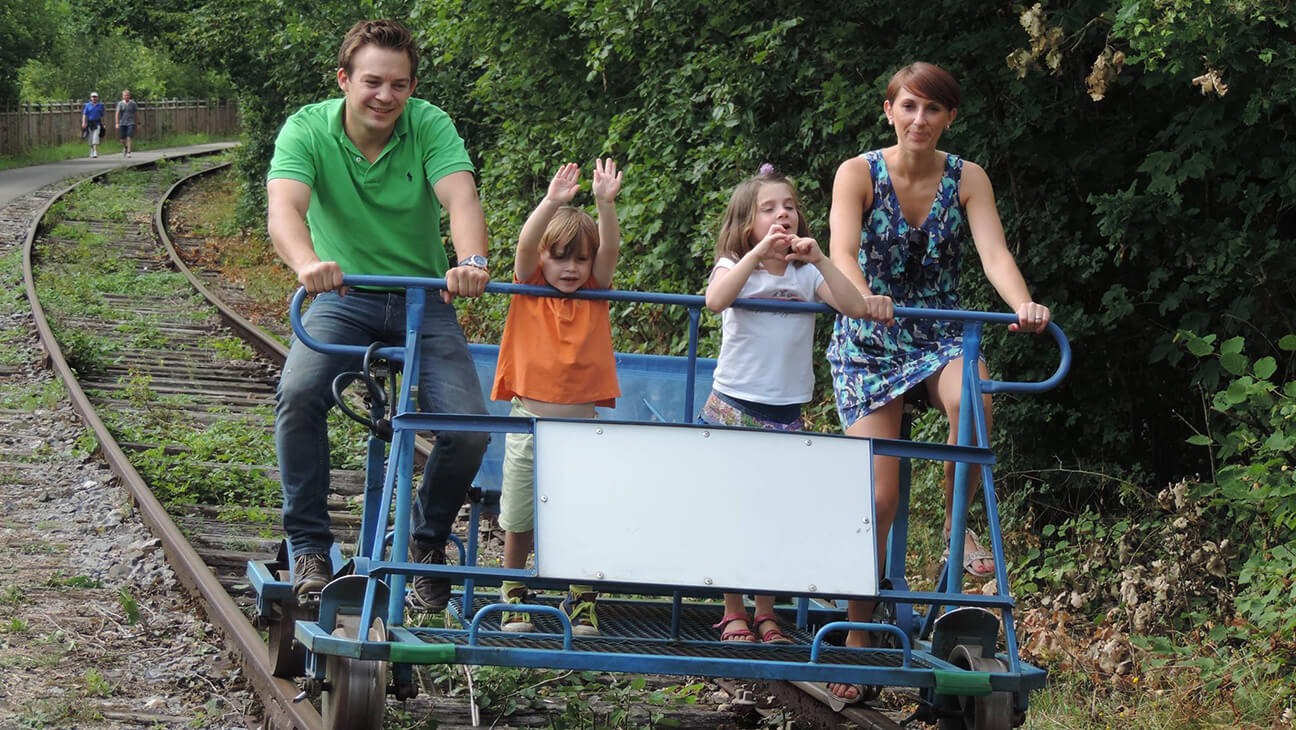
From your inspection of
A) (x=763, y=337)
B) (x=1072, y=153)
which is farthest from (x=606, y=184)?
(x=1072, y=153)

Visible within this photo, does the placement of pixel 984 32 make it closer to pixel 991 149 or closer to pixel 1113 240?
pixel 991 149

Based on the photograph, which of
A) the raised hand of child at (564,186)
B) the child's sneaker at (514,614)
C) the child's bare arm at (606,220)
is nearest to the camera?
the raised hand of child at (564,186)

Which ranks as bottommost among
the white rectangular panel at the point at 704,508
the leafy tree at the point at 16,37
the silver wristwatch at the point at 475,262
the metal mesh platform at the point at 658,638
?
the metal mesh platform at the point at 658,638

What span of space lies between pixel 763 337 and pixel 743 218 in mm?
375

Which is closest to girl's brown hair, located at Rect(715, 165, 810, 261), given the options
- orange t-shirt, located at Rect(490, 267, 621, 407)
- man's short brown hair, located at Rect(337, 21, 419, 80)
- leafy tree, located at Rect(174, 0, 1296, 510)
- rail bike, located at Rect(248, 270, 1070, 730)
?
rail bike, located at Rect(248, 270, 1070, 730)

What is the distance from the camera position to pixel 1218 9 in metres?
5.47

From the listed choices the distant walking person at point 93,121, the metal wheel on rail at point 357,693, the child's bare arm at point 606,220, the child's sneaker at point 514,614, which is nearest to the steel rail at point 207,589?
the metal wheel on rail at point 357,693

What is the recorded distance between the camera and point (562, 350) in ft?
15.5

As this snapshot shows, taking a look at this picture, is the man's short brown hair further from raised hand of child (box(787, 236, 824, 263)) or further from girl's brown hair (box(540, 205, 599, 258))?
raised hand of child (box(787, 236, 824, 263))

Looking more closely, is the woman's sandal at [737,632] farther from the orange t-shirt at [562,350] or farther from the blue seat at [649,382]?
the blue seat at [649,382]

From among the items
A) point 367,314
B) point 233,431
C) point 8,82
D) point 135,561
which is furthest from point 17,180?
point 367,314

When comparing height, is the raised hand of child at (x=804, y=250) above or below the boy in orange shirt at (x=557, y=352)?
above

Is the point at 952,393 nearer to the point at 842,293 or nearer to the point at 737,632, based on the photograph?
the point at 842,293

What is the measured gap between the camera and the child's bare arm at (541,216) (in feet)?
14.1
